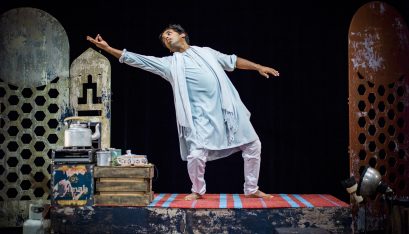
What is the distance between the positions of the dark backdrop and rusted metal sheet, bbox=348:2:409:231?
1.40ft

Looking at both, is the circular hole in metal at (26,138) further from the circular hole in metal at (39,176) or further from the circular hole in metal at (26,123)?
the circular hole in metal at (39,176)

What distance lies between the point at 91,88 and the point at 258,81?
6.24 ft

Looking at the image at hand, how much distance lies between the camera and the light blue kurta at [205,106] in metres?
5.19

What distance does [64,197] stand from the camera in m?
4.71

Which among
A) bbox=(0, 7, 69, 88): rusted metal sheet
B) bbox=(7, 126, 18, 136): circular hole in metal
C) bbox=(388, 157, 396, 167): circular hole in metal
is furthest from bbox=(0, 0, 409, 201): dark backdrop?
bbox=(7, 126, 18, 136): circular hole in metal

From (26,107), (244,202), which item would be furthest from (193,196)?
(26,107)

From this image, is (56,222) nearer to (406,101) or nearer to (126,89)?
(126,89)

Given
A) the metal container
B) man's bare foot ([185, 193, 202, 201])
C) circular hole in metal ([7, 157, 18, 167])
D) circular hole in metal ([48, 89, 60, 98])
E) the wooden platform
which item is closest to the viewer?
the wooden platform

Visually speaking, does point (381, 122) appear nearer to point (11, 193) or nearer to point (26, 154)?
point (26, 154)

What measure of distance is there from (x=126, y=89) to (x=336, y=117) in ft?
7.98

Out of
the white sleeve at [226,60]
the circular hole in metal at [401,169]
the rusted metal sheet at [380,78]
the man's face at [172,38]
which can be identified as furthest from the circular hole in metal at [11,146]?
the circular hole in metal at [401,169]

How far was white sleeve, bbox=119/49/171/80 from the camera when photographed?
5.24 m

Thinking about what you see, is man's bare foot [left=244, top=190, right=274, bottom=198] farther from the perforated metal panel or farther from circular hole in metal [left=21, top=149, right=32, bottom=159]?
circular hole in metal [left=21, top=149, right=32, bottom=159]

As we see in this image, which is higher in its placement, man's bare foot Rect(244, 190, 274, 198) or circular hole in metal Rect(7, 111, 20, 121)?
circular hole in metal Rect(7, 111, 20, 121)
